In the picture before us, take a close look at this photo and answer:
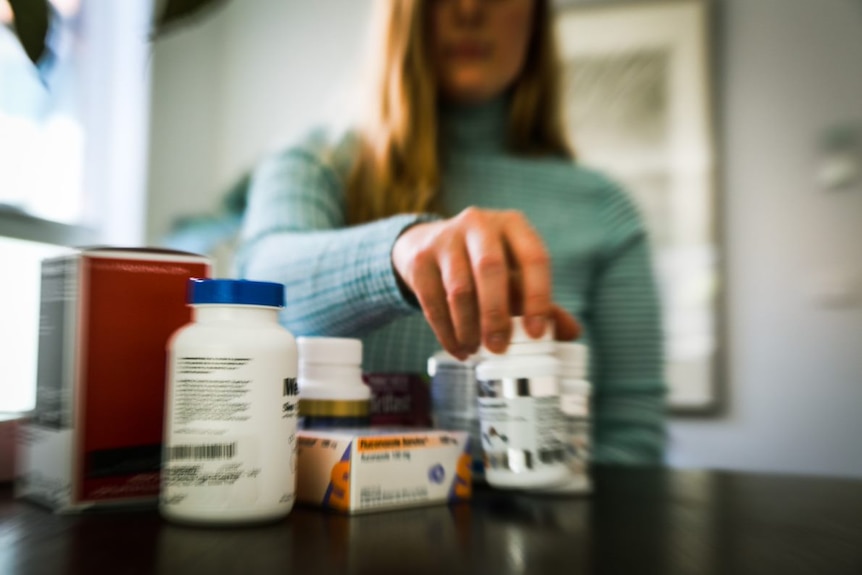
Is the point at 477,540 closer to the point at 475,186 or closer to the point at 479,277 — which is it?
the point at 479,277

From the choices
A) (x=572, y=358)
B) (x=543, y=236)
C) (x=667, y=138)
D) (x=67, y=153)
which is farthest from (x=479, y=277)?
(x=667, y=138)

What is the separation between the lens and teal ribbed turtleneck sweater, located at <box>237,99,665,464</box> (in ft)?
2.62

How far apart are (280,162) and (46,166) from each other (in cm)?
50

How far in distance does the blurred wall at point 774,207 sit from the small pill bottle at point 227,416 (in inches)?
43.0

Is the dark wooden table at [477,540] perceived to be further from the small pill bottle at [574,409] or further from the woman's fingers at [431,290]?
the woman's fingers at [431,290]

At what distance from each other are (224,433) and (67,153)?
102cm

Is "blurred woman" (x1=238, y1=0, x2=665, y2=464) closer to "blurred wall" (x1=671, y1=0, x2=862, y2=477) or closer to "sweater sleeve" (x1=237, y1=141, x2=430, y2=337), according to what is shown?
"sweater sleeve" (x1=237, y1=141, x2=430, y2=337)

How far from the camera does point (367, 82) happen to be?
3.36ft

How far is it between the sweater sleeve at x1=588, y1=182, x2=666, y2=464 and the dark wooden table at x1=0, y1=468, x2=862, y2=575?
0.40 m

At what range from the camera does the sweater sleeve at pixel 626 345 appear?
91 cm

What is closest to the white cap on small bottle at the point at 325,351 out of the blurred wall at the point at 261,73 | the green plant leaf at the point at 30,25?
the green plant leaf at the point at 30,25

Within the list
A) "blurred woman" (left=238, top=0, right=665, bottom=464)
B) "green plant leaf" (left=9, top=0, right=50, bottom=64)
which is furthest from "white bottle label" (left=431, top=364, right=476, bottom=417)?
"green plant leaf" (left=9, top=0, right=50, bottom=64)

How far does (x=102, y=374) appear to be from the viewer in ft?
1.38

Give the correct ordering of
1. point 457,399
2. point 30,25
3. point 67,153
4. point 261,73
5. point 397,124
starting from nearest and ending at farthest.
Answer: point 30,25 < point 457,399 < point 397,124 < point 67,153 < point 261,73
